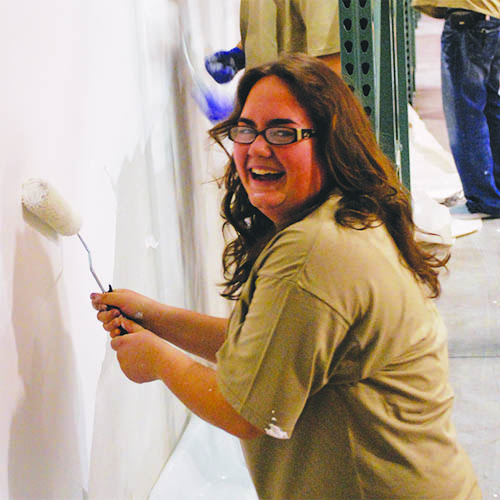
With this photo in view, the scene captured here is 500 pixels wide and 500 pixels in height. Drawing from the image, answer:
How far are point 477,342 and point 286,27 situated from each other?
1.43 m

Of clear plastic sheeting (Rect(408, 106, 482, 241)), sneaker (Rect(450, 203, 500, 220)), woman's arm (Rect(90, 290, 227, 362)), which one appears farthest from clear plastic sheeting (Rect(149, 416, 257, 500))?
sneaker (Rect(450, 203, 500, 220))

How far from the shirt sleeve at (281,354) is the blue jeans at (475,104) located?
3239 millimetres

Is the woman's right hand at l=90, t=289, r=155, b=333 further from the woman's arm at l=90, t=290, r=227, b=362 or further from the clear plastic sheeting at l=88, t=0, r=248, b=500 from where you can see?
the clear plastic sheeting at l=88, t=0, r=248, b=500

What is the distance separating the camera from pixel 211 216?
2.30 metres

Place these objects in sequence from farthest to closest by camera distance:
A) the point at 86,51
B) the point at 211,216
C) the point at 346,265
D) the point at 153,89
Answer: the point at 211,216 → the point at 153,89 → the point at 86,51 → the point at 346,265

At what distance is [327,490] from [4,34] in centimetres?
82

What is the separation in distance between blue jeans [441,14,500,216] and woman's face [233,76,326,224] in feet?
9.93

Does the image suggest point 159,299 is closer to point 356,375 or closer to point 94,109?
point 94,109

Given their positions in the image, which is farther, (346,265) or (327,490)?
(327,490)

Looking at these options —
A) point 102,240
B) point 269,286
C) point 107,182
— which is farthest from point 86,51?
point 269,286

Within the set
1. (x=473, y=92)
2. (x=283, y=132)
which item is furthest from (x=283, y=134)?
(x=473, y=92)

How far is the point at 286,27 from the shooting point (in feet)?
7.23

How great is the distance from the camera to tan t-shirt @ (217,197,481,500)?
39.8 inches

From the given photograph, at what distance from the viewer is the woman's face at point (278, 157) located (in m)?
1.13
